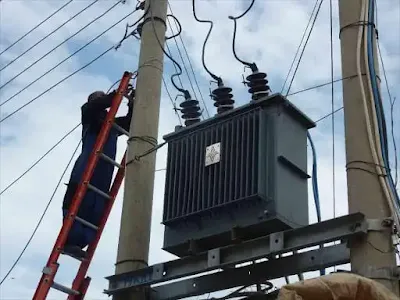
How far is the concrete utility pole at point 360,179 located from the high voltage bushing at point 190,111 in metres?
1.59

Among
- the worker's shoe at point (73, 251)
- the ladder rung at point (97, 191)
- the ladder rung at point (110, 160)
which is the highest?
the ladder rung at point (110, 160)

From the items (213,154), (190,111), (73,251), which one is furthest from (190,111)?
(73,251)

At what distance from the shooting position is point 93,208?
24.1 ft

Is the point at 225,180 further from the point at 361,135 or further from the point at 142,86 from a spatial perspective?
the point at 142,86

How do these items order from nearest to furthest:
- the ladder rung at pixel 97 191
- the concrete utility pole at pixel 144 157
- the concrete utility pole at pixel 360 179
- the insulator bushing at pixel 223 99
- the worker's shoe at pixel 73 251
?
1. the concrete utility pole at pixel 360 179
2. the insulator bushing at pixel 223 99
3. the concrete utility pole at pixel 144 157
4. the worker's shoe at pixel 73 251
5. the ladder rung at pixel 97 191

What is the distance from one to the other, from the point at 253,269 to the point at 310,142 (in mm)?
1276

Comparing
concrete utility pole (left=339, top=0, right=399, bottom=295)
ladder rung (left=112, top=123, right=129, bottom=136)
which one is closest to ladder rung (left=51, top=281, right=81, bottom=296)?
ladder rung (left=112, top=123, right=129, bottom=136)

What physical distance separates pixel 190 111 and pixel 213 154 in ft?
2.59

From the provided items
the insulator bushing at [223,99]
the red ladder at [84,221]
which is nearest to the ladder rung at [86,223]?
the red ladder at [84,221]

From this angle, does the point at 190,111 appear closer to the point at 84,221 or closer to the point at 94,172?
the point at 94,172

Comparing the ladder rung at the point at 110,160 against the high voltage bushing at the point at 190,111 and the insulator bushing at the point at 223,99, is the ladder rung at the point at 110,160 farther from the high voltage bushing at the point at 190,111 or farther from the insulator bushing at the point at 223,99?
the insulator bushing at the point at 223,99

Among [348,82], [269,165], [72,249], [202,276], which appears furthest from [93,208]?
[348,82]

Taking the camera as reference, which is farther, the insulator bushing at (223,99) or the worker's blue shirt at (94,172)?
the worker's blue shirt at (94,172)

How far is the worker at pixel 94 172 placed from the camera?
23.2 ft
